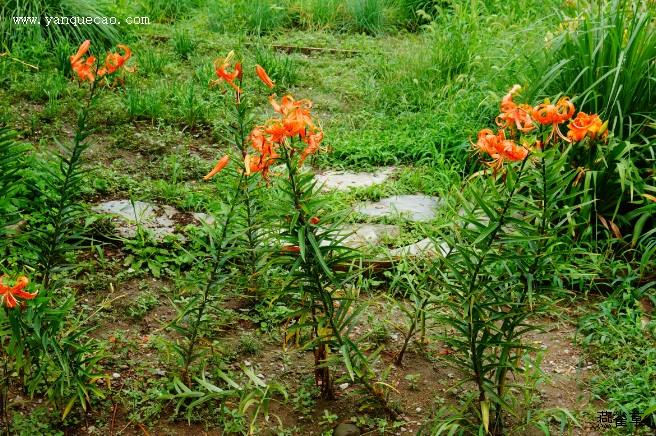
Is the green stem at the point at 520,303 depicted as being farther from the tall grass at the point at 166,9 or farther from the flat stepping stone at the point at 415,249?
the tall grass at the point at 166,9

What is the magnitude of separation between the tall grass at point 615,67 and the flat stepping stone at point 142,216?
6.98 feet

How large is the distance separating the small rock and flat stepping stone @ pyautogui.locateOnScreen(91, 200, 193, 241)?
1545 mm

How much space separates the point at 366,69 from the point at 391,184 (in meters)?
2.14

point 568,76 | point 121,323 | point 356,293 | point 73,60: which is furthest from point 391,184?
point 73,60

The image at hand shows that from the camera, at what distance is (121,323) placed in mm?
3541

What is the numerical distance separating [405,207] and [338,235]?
1.75 meters

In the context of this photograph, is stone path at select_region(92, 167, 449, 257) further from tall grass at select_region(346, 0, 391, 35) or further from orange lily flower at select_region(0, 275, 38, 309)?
tall grass at select_region(346, 0, 391, 35)

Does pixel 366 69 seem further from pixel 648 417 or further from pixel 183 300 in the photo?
pixel 648 417

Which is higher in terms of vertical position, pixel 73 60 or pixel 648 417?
pixel 73 60

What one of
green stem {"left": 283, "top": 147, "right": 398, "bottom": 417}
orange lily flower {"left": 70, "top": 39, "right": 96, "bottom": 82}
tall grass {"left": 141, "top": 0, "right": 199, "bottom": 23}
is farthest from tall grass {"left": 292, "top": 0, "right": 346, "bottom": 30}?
green stem {"left": 283, "top": 147, "right": 398, "bottom": 417}

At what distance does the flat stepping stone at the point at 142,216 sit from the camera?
13.5 feet

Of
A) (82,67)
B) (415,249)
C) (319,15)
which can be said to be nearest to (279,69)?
(319,15)

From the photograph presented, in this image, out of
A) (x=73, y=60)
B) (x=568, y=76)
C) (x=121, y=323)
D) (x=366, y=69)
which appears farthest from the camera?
(x=366, y=69)

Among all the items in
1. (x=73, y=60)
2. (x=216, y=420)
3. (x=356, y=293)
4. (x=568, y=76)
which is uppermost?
(x=73, y=60)
